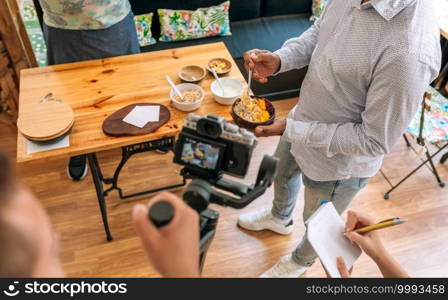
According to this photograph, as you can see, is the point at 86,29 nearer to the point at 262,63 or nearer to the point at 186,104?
the point at 186,104

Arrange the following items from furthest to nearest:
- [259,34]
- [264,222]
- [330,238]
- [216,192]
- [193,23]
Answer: [259,34] → [193,23] → [264,222] → [330,238] → [216,192]

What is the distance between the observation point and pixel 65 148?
1.52 metres

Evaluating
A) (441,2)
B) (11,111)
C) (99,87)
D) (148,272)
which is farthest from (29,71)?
(441,2)

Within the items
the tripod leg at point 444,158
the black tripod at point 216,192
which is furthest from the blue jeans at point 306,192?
the tripod leg at point 444,158

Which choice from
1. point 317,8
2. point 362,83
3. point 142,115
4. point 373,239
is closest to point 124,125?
point 142,115

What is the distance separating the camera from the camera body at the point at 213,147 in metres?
0.82

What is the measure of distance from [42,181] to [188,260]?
2.18m

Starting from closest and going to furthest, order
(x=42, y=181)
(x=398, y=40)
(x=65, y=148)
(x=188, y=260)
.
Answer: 1. (x=188, y=260)
2. (x=398, y=40)
3. (x=65, y=148)
4. (x=42, y=181)

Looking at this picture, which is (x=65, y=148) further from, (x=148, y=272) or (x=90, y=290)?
(x=148, y=272)

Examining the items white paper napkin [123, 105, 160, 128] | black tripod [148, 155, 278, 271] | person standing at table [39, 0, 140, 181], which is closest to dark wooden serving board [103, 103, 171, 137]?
white paper napkin [123, 105, 160, 128]

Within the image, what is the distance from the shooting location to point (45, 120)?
156cm

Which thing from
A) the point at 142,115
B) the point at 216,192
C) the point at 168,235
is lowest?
the point at 142,115

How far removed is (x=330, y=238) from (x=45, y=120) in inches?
50.1

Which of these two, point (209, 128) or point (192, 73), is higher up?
point (209, 128)
